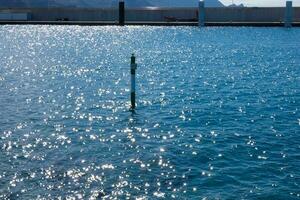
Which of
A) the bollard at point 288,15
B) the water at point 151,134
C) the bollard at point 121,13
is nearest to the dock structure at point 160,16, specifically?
the bollard at point 121,13

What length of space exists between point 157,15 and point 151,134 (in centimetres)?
13285

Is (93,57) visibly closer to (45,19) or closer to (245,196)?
(245,196)

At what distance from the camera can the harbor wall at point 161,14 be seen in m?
146

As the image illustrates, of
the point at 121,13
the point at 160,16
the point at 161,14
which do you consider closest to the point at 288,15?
the point at 161,14

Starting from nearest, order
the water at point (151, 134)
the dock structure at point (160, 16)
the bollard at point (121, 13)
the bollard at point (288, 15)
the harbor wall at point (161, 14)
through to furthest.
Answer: the water at point (151, 134), the bollard at point (288, 15), the bollard at point (121, 13), the dock structure at point (160, 16), the harbor wall at point (161, 14)

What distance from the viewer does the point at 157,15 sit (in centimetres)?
15462

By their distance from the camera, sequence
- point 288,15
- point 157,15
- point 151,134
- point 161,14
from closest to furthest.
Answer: point 151,134, point 288,15, point 161,14, point 157,15

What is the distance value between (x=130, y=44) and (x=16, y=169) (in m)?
68.8

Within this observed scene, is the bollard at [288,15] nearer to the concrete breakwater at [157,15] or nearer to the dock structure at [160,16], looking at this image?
the dock structure at [160,16]

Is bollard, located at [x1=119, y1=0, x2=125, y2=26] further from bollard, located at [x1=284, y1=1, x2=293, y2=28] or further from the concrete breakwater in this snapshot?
bollard, located at [x1=284, y1=1, x2=293, y2=28]

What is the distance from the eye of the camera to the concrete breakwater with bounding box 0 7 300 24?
5768 inches

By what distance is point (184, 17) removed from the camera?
15188 cm

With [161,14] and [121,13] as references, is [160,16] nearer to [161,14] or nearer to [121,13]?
[161,14]

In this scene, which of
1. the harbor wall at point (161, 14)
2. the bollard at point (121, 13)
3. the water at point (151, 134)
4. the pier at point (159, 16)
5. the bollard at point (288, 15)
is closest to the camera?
the water at point (151, 134)
